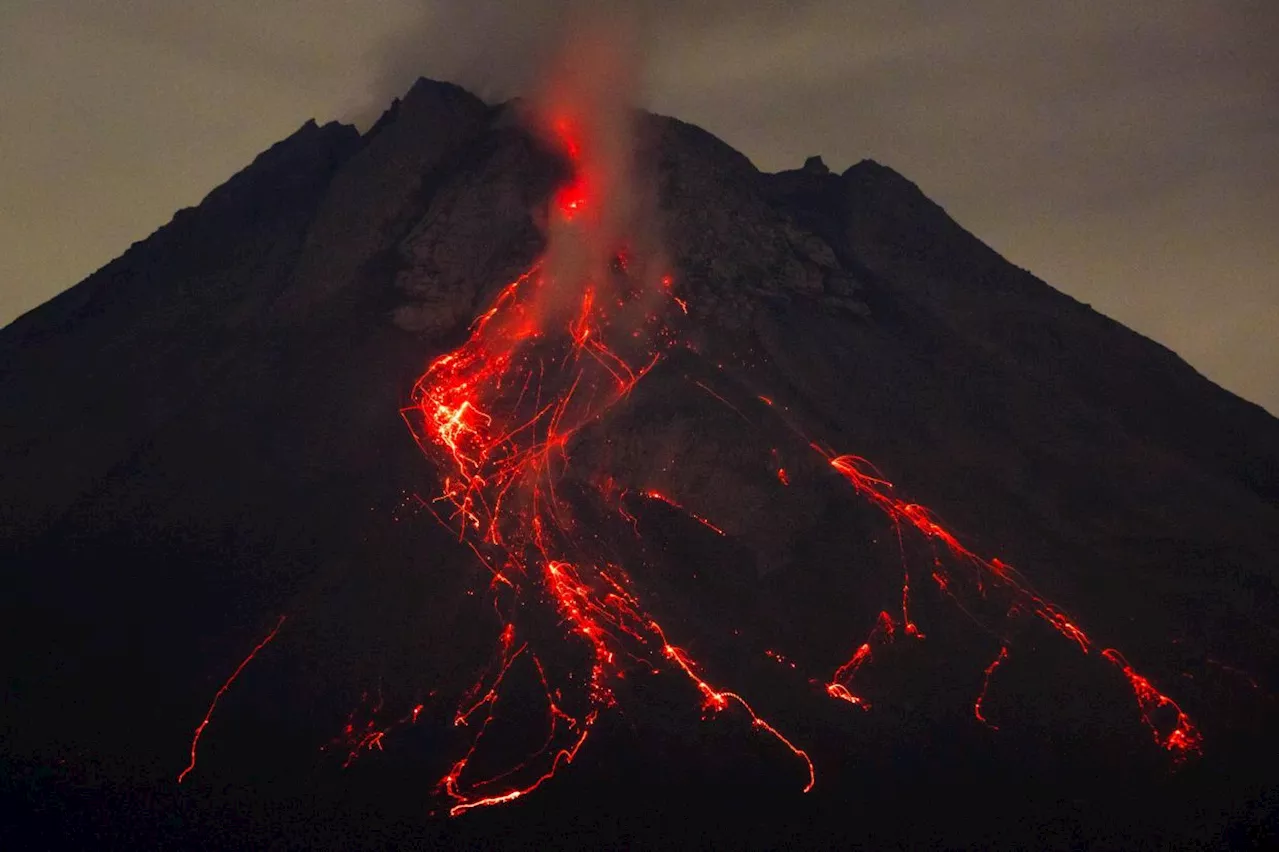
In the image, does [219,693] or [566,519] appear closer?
[219,693]

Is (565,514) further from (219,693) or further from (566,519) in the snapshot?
(219,693)

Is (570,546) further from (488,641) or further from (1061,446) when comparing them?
(1061,446)

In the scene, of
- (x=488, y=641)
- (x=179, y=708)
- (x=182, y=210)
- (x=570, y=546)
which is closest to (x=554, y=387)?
(x=570, y=546)

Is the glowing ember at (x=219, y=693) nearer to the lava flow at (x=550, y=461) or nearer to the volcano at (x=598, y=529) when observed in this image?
the volcano at (x=598, y=529)

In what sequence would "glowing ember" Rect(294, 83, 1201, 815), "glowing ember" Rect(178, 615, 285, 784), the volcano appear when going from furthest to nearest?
"glowing ember" Rect(294, 83, 1201, 815)
the volcano
"glowing ember" Rect(178, 615, 285, 784)

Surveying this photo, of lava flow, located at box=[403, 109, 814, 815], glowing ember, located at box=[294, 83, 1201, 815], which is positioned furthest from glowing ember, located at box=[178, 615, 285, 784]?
lava flow, located at box=[403, 109, 814, 815]

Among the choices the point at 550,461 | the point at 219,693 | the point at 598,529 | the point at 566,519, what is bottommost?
the point at 219,693

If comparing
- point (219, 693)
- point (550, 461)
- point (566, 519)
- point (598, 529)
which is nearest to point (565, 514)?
point (566, 519)

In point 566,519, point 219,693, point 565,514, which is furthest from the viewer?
point 565,514

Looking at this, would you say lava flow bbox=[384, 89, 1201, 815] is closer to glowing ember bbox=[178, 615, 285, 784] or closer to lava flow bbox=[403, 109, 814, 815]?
lava flow bbox=[403, 109, 814, 815]
